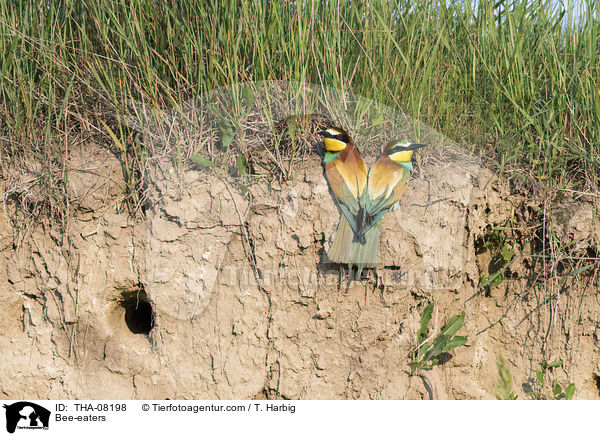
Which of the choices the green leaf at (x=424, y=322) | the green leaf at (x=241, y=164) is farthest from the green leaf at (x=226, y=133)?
the green leaf at (x=424, y=322)

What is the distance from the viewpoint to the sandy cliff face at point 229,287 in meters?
1.81

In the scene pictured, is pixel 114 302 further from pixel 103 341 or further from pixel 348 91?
pixel 348 91

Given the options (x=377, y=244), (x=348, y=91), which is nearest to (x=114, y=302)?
(x=377, y=244)

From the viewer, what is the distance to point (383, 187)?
1767 mm

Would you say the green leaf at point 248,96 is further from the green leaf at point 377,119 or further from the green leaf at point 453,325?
the green leaf at point 453,325

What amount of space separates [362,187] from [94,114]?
103cm

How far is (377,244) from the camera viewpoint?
70.0 inches

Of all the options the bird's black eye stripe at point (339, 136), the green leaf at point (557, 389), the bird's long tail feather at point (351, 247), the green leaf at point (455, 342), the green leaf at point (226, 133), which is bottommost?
the green leaf at point (557, 389)

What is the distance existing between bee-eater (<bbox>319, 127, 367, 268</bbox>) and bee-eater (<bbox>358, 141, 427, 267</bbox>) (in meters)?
0.02

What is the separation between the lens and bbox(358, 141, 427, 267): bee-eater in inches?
68.9

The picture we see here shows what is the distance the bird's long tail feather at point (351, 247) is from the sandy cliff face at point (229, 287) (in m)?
0.04


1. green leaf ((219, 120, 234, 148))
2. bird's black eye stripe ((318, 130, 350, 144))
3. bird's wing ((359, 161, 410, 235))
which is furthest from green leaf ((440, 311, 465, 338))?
green leaf ((219, 120, 234, 148))

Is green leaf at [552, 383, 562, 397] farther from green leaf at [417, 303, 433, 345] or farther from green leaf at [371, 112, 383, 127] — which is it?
green leaf at [371, 112, 383, 127]

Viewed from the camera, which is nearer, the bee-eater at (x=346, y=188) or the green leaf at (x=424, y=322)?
the bee-eater at (x=346, y=188)
